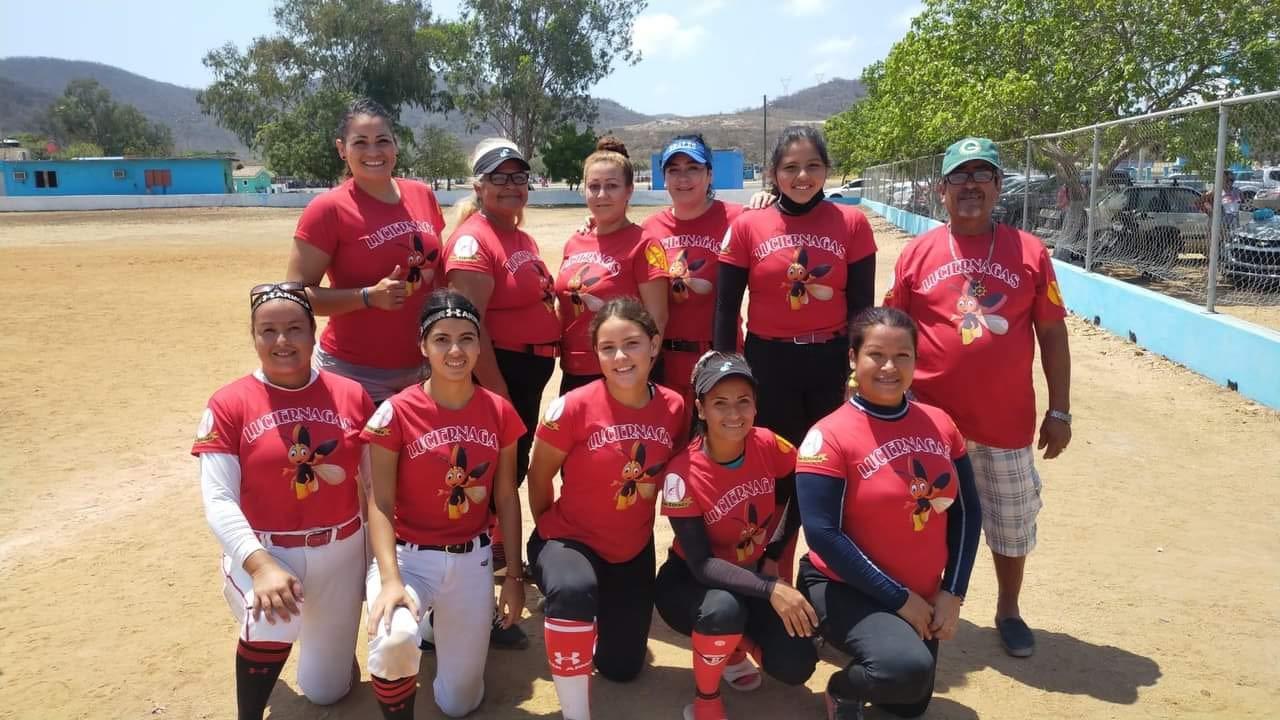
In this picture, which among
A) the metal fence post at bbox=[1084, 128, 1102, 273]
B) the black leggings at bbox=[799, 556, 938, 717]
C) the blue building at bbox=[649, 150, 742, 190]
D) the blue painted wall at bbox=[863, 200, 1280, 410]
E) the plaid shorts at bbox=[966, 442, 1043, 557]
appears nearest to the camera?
the black leggings at bbox=[799, 556, 938, 717]

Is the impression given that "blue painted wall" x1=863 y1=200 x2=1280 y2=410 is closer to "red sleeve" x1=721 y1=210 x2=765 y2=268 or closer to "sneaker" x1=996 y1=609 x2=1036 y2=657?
"sneaker" x1=996 y1=609 x2=1036 y2=657

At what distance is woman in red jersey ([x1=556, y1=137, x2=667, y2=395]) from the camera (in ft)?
12.7

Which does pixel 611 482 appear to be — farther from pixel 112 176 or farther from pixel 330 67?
pixel 330 67

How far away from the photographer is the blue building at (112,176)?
50125 millimetres

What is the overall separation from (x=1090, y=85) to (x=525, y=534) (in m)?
14.9

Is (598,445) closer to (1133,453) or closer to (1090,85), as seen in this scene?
(1133,453)

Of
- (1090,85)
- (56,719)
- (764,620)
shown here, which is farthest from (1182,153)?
(56,719)

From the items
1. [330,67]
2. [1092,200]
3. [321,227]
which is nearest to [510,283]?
[321,227]

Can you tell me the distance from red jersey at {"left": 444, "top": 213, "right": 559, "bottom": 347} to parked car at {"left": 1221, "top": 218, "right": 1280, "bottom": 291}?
9069mm

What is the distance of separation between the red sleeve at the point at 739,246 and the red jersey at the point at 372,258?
1.29 m

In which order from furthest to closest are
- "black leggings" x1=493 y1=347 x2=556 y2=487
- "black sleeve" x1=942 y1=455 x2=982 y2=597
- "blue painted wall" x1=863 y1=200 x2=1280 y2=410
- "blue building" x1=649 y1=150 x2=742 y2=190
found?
"blue building" x1=649 y1=150 x2=742 y2=190 → "blue painted wall" x1=863 y1=200 x2=1280 y2=410 → "black leggings" x1=493 y1=347 x2=556 y2=487 → "black sleeve" x1=942 y1=455 x2=982 y2=597

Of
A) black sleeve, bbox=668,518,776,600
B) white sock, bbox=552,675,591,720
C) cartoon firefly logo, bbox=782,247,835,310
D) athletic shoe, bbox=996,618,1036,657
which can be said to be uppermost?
cartoon firefly logo, bbox=782,247,835,310

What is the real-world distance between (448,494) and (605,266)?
123cm

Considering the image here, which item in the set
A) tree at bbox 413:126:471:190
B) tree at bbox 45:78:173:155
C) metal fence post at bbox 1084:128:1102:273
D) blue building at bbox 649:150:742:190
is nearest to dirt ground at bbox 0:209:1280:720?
metal fence post at bbox 1084:128:1102:273
